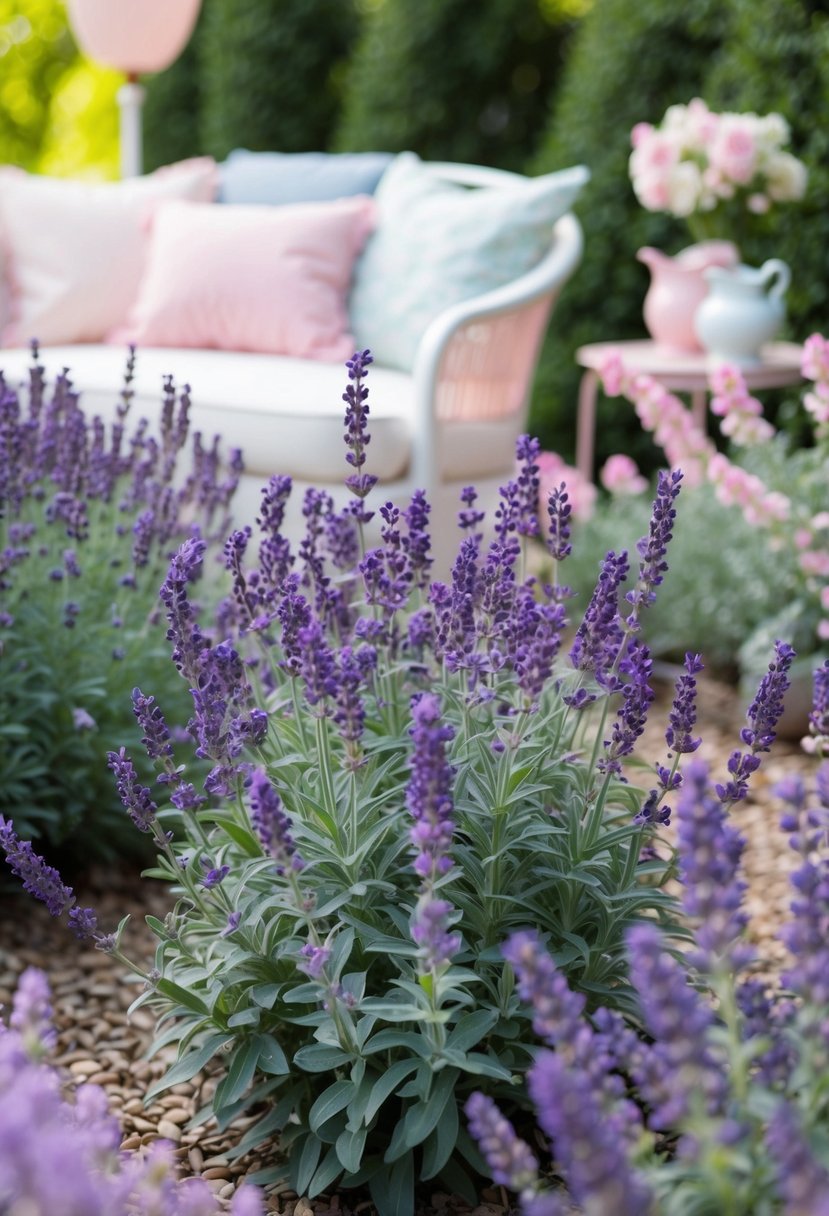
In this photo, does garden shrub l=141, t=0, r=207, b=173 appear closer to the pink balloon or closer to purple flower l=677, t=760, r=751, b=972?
the pink balloon

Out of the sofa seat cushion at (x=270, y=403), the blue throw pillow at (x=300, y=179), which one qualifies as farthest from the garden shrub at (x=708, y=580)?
the blue throw pillow at (x=300, y=179)

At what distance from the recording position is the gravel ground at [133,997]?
5.08 feet

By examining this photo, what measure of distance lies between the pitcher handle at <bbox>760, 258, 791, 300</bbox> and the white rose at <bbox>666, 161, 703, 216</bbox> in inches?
11.2

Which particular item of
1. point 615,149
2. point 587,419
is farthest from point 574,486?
point 615,149

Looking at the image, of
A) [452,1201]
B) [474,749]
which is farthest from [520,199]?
[452,1201]

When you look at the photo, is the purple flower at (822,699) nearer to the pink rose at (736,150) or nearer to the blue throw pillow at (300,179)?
the pink rose at (736,150)

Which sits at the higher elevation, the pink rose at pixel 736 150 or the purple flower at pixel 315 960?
the pink rose at pixel 736 150

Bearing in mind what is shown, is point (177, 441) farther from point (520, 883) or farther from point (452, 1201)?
point (452, 1201)

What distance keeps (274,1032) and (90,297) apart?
9.96 ft

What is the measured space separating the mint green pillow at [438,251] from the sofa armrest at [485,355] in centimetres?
6

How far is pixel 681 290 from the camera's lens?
3871 mm

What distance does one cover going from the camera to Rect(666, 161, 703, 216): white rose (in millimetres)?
3691

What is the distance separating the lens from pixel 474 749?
1467mm

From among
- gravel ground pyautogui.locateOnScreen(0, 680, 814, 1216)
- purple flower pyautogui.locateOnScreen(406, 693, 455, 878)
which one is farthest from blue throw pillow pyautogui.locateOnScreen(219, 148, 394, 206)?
purple flower pyautogui.locateOnScreen(406, 693, 455, 878)
